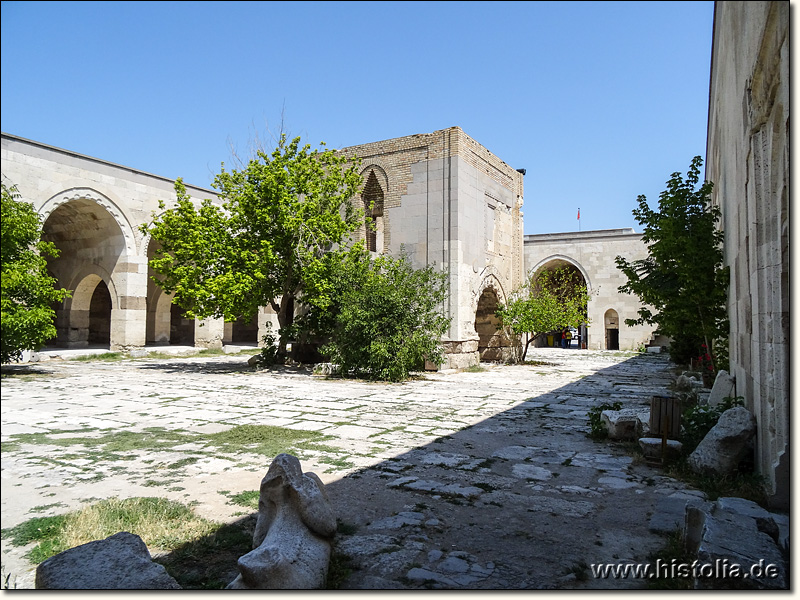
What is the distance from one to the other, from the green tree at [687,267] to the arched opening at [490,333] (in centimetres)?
684

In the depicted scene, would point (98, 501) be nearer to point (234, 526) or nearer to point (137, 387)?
point (234, 526)

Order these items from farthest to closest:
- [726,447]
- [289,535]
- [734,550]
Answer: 1. [726,447]
2. [289,535]
3. [734,550]

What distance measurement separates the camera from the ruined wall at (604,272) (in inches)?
1081

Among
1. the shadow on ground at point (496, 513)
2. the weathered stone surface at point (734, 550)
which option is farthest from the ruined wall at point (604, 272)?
the weathered stone surface at point (734, 550)

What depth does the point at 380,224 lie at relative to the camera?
16.7m

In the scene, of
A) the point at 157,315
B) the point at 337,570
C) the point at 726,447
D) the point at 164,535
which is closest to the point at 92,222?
the point at 157,315

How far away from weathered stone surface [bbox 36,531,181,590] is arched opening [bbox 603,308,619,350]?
28043 millimetres

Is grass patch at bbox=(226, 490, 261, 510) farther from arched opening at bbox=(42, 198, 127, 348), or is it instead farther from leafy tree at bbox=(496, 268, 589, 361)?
arched opening at bbox=(42, 198, 127, 348)

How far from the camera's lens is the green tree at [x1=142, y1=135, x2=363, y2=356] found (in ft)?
43.5

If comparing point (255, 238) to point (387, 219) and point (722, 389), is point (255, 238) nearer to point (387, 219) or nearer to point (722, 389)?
point (387, 219)

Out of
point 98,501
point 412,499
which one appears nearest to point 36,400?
point 98,501

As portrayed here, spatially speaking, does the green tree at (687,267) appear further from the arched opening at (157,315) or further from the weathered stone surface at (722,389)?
the arched opening at (157,315)

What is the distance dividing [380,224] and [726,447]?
42.2 feet

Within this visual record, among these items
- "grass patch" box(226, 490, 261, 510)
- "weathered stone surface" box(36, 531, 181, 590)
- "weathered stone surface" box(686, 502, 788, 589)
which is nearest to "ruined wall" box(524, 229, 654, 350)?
"grass patch" box(226, 490, 261, 510)
